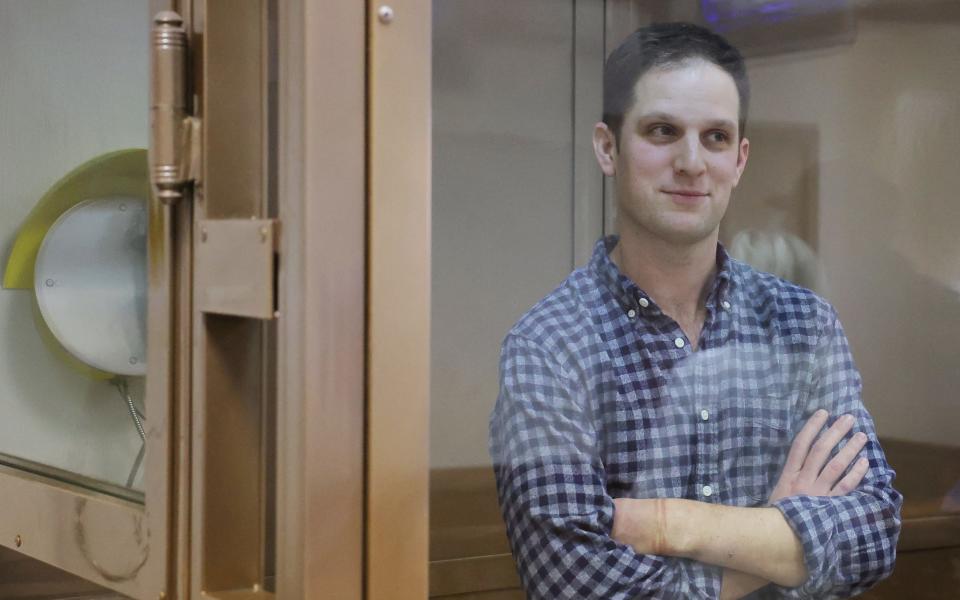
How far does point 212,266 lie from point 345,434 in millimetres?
202

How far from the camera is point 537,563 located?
0.99m

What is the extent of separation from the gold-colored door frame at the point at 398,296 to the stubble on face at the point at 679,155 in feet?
0.53

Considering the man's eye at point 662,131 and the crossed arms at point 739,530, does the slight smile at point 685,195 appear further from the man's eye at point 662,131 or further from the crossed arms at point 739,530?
the crossed arms at point 739,530

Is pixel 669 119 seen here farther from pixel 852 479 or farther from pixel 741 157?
pixel 852 479

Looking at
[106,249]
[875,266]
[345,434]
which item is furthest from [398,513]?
[106,249]

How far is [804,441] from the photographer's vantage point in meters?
1.01

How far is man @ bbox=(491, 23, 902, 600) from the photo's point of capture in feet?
3.20

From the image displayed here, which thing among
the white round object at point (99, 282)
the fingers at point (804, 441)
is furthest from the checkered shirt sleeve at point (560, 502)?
the white round object at point (99, 282)

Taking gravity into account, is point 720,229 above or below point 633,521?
above

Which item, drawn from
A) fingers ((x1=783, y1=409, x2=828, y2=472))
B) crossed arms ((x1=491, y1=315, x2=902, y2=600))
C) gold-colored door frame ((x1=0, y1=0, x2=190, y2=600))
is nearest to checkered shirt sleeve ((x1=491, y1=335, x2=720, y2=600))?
crossed arms ((x1=491, y1=315, x2=902, y2=600))

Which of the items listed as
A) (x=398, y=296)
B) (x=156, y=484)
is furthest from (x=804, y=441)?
(x=156, y=484)

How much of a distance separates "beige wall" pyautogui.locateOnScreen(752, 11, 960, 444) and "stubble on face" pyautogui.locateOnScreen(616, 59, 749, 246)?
0.12 feet

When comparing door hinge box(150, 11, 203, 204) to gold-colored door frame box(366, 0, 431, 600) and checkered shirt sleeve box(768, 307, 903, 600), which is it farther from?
checkered shirt sleeve box(768, 307, 903, 600)

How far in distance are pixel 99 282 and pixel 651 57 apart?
0.71 meters
